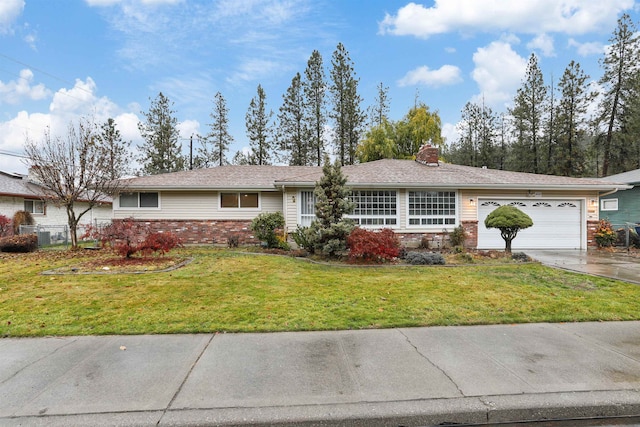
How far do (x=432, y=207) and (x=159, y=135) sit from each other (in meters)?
27.6

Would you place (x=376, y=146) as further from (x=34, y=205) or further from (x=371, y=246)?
(x=34, y=205)

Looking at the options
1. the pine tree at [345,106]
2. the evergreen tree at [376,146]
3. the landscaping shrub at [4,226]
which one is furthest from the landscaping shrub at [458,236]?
the landscaping shrub at [4,226]

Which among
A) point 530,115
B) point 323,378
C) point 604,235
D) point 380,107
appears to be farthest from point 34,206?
point 530,115

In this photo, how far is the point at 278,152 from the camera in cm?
3003

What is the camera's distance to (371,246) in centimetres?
908

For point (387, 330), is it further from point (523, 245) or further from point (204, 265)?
point (523, 245)

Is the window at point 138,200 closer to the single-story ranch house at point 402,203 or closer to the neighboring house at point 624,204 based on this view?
the single-story ranch house at point 402,203

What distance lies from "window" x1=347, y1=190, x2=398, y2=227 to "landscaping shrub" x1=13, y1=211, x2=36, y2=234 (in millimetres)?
16610

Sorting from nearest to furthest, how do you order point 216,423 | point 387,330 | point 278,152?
point 216,423, point 387,330, point 278,152

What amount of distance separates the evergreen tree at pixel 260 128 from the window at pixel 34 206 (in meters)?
15.8

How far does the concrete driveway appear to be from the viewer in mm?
7617

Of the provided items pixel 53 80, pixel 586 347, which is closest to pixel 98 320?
pixel 586 347

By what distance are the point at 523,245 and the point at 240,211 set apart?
12013 mm

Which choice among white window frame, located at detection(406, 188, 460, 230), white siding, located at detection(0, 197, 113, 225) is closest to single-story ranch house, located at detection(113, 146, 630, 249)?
white window frame, located at detection(406, 188, 460, 230)
